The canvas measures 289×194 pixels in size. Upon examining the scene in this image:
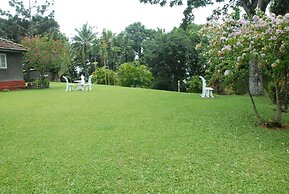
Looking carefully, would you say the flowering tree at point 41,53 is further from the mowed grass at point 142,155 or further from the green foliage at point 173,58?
the green foliage at point 173,58

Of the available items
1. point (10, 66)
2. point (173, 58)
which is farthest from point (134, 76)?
point (10, 66)

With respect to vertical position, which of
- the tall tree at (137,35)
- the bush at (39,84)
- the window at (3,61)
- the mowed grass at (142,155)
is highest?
the tall tree at (137,35)

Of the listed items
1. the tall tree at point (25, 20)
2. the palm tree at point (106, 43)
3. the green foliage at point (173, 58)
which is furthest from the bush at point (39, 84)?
the tall tree at point (25, 20)

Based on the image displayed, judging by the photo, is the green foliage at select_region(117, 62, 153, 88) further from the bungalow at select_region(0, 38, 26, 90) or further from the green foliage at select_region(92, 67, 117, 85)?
the bungalow at select_region(0, 38, 26, 90)

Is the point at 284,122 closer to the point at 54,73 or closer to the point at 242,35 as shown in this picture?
the point at 242,35

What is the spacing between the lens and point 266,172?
3.68 meters

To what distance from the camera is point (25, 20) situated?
33.9 metres

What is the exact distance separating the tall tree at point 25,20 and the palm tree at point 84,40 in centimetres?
455

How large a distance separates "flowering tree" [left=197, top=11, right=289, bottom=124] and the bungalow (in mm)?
14646

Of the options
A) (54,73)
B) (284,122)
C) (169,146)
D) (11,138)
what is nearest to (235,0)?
(284,122)

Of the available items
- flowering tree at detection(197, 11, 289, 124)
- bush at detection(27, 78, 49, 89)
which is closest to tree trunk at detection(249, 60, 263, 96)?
flowering tree at detection(197, 11, 289, 124)

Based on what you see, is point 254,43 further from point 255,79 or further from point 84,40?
point 84,40

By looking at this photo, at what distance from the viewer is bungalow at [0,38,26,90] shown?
54.7 ft

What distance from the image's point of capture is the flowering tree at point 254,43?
16.1 ft
